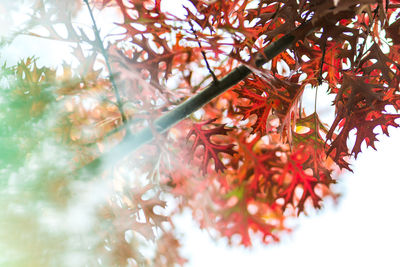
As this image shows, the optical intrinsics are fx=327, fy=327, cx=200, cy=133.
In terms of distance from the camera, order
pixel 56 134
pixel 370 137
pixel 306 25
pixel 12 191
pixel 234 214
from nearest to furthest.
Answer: pixel 306 25 < pixel 370 137 < pixel 12 191 < pixel 56 134 < pixel 234 214

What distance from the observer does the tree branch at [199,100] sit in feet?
1.87

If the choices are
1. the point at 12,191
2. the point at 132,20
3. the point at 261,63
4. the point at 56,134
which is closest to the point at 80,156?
the point at 56,134

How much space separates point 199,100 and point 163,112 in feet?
0.41

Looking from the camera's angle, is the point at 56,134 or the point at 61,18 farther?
the point at 56,134

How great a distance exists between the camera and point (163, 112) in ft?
2.56

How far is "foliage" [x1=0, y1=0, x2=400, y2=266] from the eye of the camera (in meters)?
0.59

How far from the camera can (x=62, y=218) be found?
819 millimetres

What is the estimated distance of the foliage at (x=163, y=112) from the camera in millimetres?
585

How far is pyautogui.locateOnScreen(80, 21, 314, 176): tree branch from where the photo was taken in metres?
0.57

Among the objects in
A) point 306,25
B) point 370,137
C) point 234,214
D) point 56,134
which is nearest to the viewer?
point 306,25

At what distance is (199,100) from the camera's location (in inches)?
27.3

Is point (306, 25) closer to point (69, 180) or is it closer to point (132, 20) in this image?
point (132, 20)

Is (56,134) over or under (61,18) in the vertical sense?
under

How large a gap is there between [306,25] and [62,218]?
0.71 metres
